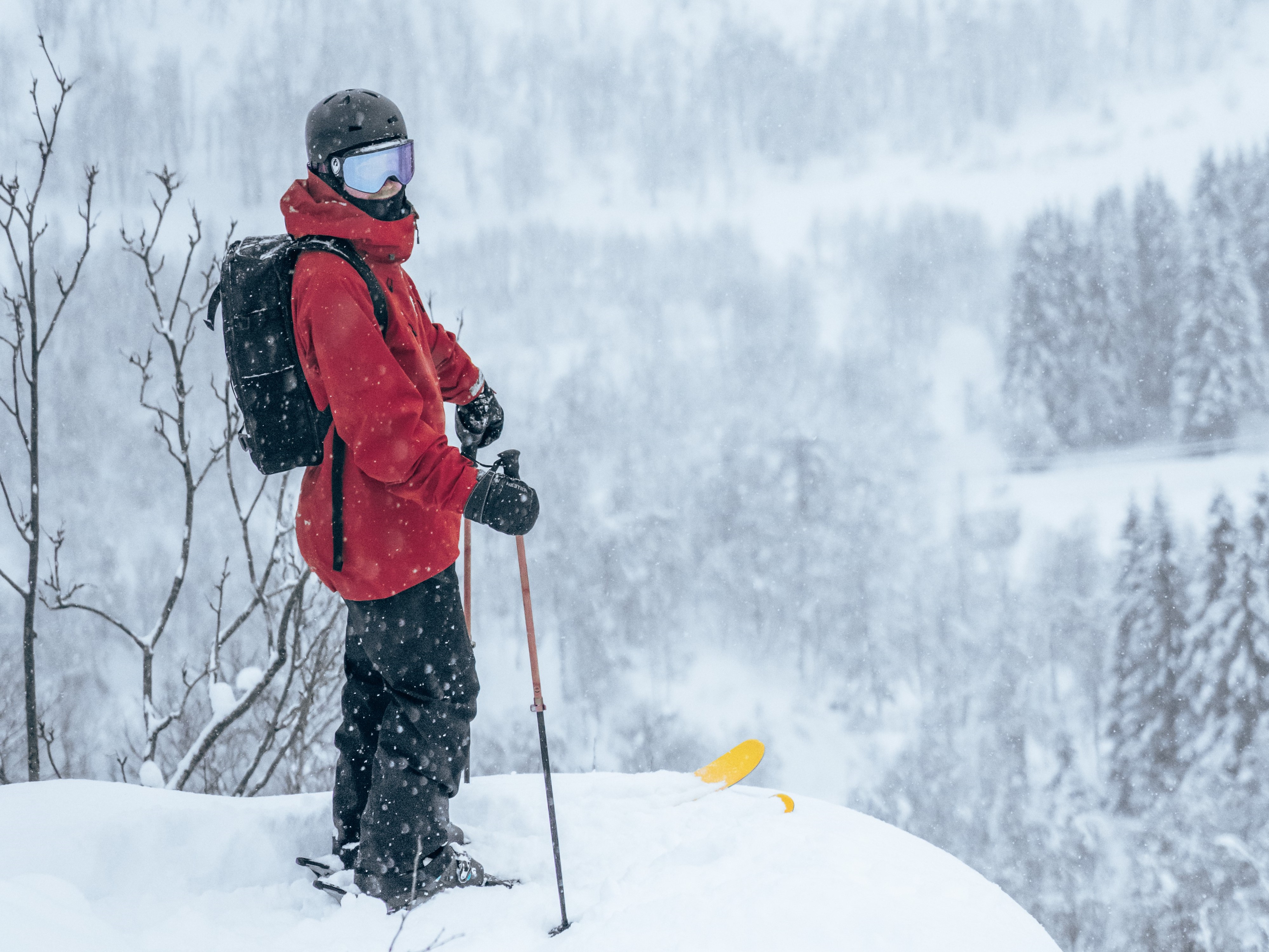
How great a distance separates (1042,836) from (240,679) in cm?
3261

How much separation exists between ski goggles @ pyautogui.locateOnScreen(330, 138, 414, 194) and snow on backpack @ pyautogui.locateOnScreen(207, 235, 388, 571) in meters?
0.14

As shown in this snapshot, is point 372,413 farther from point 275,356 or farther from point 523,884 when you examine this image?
point 523,884

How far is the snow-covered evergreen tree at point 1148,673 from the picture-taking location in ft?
91.7

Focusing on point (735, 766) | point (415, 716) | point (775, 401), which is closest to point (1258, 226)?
point (775, 401)

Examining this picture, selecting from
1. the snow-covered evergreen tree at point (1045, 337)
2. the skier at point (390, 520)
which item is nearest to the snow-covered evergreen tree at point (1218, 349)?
the snow-covered evergreen tree at point (1045, 337)

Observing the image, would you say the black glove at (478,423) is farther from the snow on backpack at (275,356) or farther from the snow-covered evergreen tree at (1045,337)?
the snow-covered evergreen tree at (1045,337)

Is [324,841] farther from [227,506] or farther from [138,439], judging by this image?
[138,439]

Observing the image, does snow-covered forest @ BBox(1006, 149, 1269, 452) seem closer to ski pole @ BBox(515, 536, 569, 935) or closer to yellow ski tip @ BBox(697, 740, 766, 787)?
yellow ski tip @ BBox(697, 740, 766, 787)

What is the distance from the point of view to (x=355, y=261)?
1.82 m

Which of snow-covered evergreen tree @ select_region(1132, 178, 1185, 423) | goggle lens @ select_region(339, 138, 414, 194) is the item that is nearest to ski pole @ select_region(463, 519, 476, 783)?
goggle lens @ select_region(339, 138, 414, 194)

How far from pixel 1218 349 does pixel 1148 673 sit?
17963mm

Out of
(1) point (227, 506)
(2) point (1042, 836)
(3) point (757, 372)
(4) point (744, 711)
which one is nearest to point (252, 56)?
→ (1) point (227, 506)

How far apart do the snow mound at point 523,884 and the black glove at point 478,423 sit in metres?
1.04

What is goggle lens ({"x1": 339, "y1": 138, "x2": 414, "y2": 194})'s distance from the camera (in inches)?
73.8
